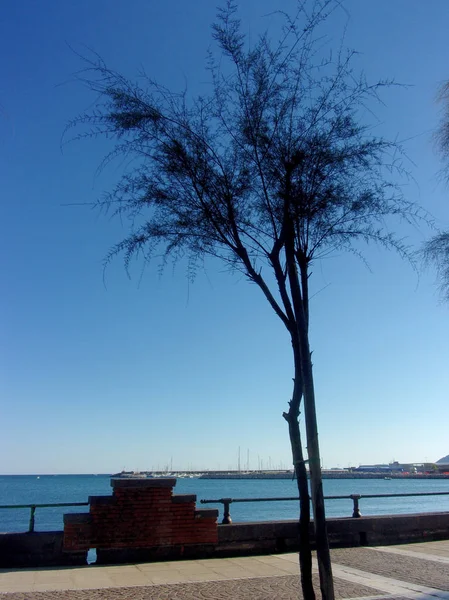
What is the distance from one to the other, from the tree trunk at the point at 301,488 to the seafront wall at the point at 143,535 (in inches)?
207

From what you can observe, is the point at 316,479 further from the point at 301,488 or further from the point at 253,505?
the point at 253,505

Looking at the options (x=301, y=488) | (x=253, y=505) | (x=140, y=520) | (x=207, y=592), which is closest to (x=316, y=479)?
(x=301, y=488)

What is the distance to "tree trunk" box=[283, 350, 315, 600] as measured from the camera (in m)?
4.91

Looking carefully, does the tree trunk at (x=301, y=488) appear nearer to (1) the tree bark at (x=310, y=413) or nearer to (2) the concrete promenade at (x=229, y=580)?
(1) the tree bark at (x=310, y=413)

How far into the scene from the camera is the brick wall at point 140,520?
9.47 m

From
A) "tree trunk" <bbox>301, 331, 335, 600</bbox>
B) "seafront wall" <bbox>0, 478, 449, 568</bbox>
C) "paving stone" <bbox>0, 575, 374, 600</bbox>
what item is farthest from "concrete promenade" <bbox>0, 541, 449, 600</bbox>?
"tree trunk" <bbox>301, 331, 335, 600</bbox>

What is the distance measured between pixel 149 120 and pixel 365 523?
9663 mm

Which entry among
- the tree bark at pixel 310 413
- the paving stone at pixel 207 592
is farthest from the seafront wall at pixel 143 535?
the tree bark at pixel 310 413

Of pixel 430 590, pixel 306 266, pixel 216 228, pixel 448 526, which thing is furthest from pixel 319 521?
pixel 448 526

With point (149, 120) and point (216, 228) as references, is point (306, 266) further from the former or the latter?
point (149, 120)

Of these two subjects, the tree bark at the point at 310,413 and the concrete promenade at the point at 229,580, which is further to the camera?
the concrete promenade at the point at 229,580

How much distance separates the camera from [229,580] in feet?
27.9

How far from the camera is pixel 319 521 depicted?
4812 millimetres

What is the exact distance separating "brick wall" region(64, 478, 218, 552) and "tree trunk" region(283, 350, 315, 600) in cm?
522
